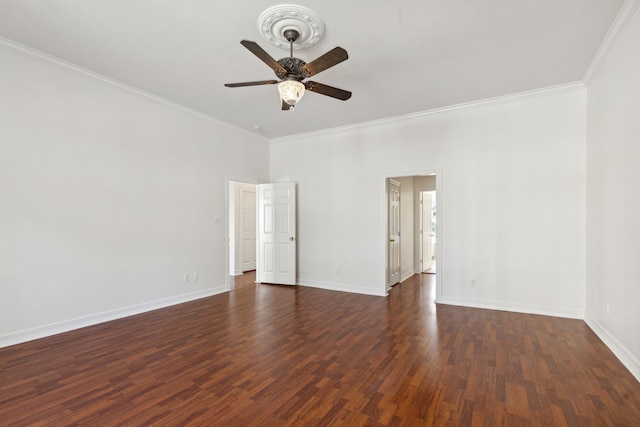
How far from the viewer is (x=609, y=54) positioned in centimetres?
326

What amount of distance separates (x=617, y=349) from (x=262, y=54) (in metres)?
4.32

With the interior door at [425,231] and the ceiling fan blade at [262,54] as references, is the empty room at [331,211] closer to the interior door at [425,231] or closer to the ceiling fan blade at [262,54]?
the ceiling fan blade at [262,54]

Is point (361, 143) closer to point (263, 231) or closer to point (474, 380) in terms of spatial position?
point (263, 231)

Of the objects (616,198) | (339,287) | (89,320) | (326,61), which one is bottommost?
(339,287)

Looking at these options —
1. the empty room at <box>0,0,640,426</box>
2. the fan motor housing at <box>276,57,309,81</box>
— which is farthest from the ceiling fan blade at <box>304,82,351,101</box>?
the fan motor housing at <box>276,57,309,81</box>

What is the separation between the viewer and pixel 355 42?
3.17 m

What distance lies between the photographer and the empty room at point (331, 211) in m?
2.51

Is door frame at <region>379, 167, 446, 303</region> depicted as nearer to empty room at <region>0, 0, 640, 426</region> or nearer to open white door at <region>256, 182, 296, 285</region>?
empty room at <region>0, 0, 640, 426</region>

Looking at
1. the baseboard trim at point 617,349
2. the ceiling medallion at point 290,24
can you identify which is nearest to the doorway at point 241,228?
the ceiling medallion at point 290,24

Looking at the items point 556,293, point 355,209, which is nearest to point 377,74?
point 355,209

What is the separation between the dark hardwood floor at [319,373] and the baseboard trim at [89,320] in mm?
122

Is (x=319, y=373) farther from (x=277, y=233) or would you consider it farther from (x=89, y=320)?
(x=277, y=233)

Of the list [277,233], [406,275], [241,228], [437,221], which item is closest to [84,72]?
[277,233]

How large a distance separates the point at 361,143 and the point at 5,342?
5580mm
